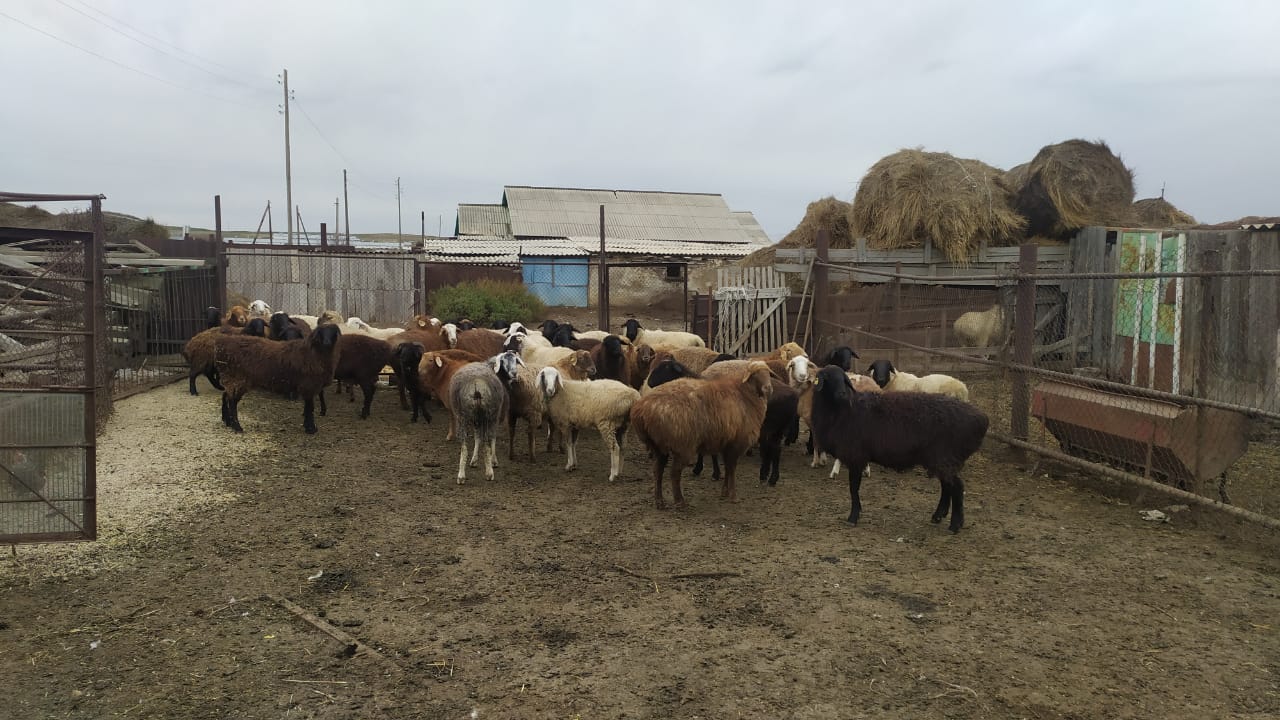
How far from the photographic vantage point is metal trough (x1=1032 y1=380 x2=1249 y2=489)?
6.88 meters

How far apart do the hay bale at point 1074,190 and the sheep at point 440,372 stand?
11.0 m

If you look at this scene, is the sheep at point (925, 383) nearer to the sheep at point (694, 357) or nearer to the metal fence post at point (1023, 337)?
the metal fence post at point (1023, 337)

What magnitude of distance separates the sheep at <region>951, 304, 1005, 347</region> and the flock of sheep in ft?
15.5

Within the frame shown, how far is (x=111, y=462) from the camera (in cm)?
813

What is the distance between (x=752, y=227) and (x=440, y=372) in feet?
121

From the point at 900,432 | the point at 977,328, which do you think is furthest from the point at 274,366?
the point at 977,328

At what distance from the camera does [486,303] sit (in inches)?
954

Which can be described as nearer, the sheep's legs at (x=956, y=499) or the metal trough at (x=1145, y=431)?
the sheep's legs at (x=956, y=499)

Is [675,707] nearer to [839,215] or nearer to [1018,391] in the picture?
[1018,391]

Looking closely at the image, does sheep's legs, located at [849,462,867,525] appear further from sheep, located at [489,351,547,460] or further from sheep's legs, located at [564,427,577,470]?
sheep, located at [489,351,547,460]

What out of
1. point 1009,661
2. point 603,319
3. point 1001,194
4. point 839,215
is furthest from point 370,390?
point 1001,194

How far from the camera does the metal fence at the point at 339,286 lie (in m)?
19.2

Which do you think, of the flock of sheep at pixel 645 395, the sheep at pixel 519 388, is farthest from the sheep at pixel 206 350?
the sheep at pixel 519 388

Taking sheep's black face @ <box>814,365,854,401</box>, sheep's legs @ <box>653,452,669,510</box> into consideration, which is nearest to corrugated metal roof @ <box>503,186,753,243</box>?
sheep's legs @ <box>653,452,669,510</box>
